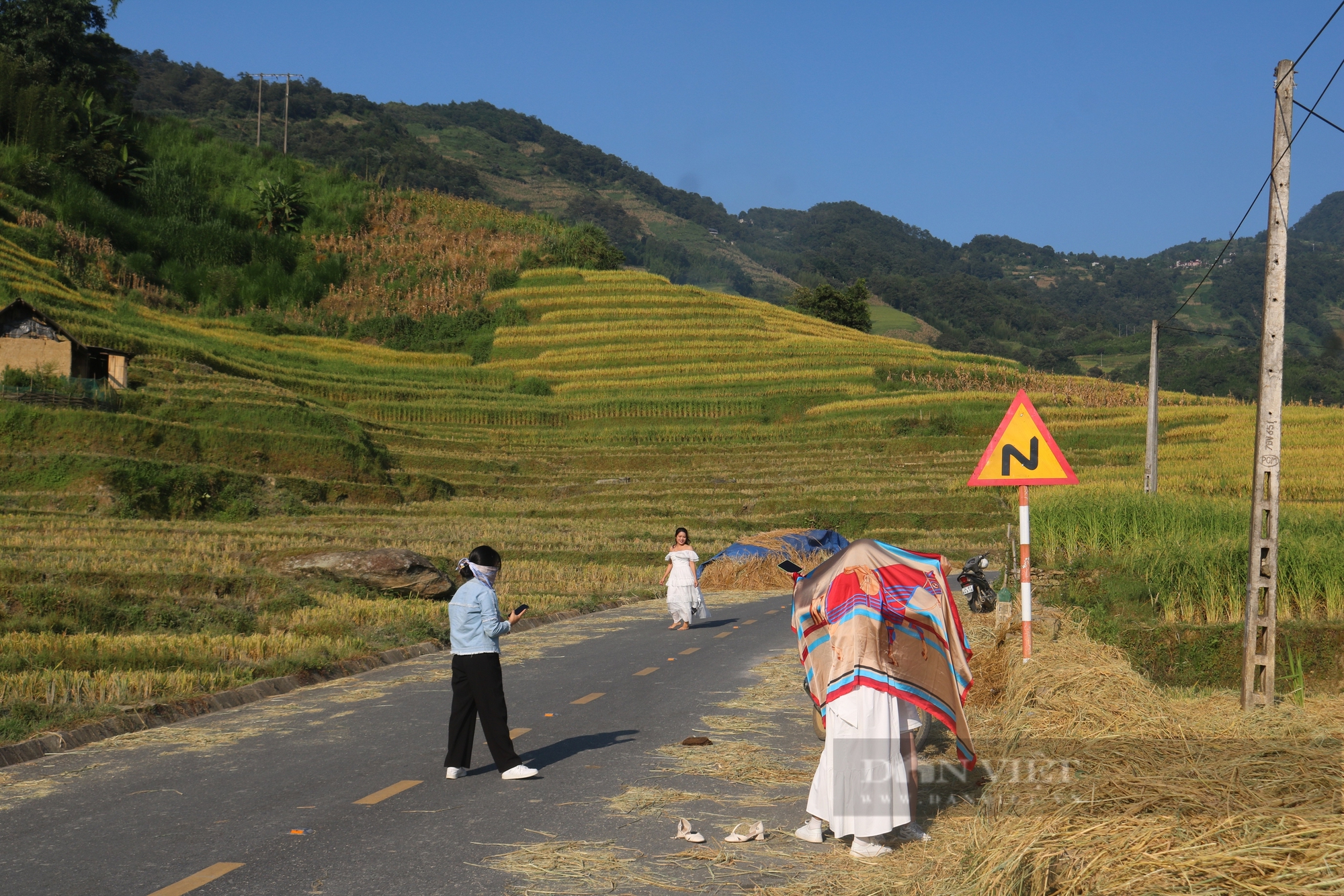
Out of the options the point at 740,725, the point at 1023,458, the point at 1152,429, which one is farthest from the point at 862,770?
the point at 1152,429

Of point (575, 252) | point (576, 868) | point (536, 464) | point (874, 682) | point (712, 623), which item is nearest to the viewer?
point (576, 868)

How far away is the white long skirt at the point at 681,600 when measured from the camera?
1848 centimetres

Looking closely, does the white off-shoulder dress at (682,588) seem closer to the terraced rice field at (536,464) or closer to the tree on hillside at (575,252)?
the terraced rice field at (536,464)

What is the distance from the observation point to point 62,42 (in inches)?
3703

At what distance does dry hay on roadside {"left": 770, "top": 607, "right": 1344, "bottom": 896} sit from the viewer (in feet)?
14.4

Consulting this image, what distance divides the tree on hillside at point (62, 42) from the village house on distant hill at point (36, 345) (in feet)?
198

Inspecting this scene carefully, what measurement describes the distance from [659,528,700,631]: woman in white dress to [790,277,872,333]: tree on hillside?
9601 cm

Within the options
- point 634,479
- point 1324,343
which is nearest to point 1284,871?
point 1324,343

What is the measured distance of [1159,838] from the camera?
4699 mm

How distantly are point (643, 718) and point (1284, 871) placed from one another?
6.86 m

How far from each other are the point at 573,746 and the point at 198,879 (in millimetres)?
3937

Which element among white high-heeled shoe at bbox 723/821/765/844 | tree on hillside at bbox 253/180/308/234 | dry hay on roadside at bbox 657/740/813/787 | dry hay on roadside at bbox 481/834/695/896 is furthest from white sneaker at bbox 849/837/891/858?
tree on hillside at bbox 253/180/308/234

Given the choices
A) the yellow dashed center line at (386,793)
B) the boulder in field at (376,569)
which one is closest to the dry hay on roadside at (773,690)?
the yellow dashed center line at (386,793)

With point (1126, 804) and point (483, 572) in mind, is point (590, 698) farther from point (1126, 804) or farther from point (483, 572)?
point (1126, 804)
